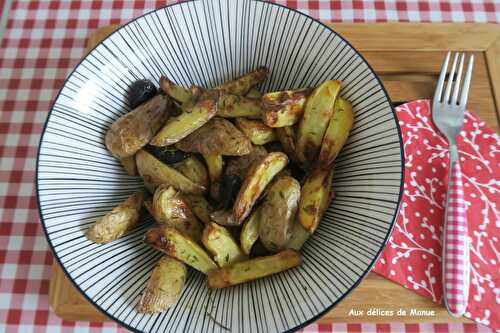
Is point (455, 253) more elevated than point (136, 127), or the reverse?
point (136, 127)

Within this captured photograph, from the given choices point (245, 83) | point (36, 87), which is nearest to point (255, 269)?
point (245, 83)

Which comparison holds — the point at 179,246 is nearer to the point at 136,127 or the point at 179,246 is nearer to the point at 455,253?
the point at 136,127

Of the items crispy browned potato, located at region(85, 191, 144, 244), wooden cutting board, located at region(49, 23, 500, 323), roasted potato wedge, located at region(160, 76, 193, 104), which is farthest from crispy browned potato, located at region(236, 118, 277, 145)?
wooden cutting board, located at region(49, 23, 500, 323)

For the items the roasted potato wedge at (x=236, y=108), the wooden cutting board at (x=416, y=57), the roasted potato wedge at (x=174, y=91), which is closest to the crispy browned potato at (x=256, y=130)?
the roasted potato wedge at (x=236, y=108)

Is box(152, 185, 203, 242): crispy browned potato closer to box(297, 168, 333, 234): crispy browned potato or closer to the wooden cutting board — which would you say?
box(297, 168, 333, 234): crispy browned potato

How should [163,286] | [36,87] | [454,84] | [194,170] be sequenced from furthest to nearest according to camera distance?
[36,87], [454,84], [194,170], [163,286]

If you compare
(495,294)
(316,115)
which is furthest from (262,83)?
(495,294)

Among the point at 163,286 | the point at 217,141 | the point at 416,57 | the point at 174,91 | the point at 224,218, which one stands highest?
the point at 416,57
